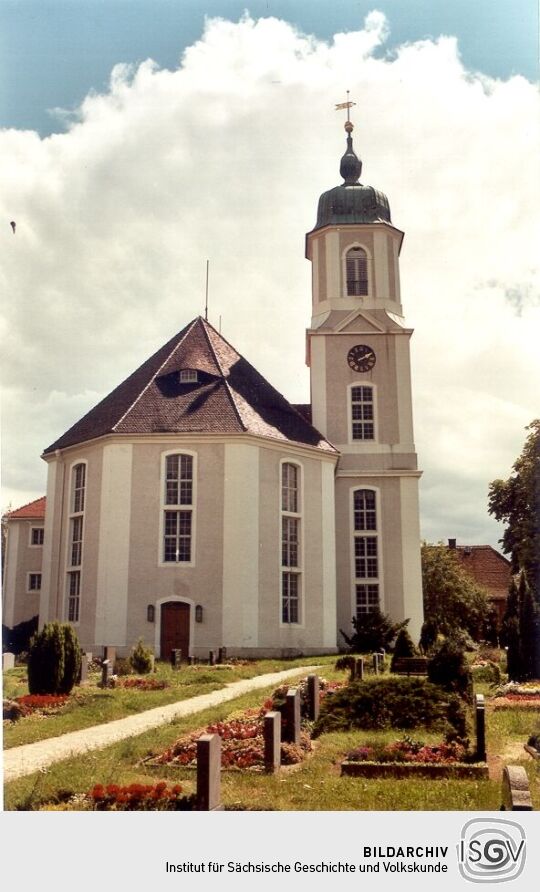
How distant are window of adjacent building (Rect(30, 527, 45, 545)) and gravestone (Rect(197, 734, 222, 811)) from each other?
29.2 m

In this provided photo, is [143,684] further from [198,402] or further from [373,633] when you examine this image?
[373,633]

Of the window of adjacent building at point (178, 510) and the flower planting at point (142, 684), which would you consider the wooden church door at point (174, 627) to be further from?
the flower planting at point (142, 684)

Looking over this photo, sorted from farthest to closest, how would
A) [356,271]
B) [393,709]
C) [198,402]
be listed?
[356,271], [198,402], [393,709]

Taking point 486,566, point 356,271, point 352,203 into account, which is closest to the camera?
point 356,271

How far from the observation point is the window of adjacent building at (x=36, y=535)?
34.4 metres

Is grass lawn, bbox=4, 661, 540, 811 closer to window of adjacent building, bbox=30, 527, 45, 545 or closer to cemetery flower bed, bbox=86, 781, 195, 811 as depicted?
cemetery flower bed, bbox=86, 781, 195, 811

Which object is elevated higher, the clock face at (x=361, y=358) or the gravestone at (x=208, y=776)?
the clock face at (x=361, y=358)

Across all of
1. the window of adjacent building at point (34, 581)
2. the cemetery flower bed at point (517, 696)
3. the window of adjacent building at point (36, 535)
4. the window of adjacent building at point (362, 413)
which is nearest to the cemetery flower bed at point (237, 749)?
the cemetery flower bed at point (517, 696)

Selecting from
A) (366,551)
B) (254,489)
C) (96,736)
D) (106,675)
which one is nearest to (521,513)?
(366,551)

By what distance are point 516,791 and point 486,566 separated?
4111cm

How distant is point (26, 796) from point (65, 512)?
1892 cm

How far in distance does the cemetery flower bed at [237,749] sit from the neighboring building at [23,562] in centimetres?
2190

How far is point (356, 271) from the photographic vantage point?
3102cm

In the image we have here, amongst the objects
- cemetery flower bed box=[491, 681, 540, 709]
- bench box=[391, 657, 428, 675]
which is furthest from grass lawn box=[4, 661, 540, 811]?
bench box=[391, 657, 428, 675]
